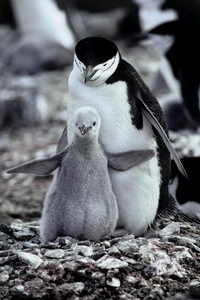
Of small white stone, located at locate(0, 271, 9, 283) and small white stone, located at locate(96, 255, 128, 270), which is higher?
small white stone, located at locate(0, 271, 9, 283)

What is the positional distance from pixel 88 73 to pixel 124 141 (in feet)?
1.10

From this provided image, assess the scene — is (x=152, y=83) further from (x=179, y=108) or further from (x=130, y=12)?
(x=130, y=12)

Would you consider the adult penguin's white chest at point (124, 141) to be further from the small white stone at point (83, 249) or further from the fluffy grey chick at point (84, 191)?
the small white stone at point (83, 249)

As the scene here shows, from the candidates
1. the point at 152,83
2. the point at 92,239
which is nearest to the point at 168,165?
the point at 92,239

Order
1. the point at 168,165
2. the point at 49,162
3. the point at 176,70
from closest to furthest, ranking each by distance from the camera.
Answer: the point at 49,162
the point at 168,165
the point at 176,70

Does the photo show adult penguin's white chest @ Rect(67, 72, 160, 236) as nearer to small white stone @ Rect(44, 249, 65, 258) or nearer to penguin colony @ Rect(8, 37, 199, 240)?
penguin colony @ Rect(8, 37, 199, 240)

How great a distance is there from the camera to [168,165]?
392 centimetres

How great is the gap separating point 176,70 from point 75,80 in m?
3.75

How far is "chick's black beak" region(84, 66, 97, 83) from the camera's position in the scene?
3576 millimetres

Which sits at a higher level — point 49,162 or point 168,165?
point 49,162

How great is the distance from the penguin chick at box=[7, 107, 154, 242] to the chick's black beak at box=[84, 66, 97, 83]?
13cm

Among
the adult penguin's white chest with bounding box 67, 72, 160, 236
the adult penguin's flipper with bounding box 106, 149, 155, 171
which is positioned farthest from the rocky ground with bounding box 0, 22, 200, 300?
the adult penguin's flipper with bounding box 106, 149, 155, 171

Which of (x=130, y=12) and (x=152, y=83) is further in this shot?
(x=130, y=12)

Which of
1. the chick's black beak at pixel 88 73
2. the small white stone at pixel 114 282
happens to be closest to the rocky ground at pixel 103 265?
the small white stone at pixel 114 282
